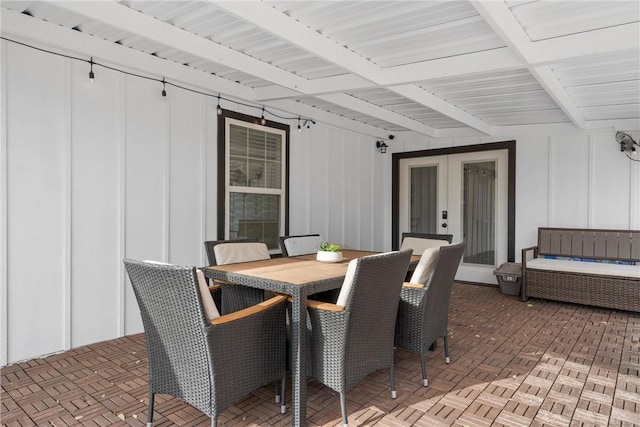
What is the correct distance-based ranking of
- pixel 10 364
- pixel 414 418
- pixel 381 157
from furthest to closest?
pixel 381 157
pixel 10 364
pixel 414 418

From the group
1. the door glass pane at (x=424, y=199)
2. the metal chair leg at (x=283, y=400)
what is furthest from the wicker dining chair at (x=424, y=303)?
the door glass pane at (x=424, y=199)

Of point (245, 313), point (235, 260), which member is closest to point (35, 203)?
point (235, 260)

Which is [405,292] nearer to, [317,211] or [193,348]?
[193,348]

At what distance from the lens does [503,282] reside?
5867 millimetres

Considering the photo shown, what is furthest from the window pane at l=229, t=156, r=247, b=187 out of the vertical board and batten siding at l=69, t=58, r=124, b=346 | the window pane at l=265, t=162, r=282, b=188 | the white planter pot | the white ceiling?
the white planter pot

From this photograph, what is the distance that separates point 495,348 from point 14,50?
455cm

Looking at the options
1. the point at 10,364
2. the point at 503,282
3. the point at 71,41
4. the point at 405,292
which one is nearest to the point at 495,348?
the point at 405,292

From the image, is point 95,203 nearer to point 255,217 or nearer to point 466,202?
point 255,217

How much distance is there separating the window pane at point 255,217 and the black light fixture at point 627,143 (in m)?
4.62

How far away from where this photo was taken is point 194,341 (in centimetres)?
200

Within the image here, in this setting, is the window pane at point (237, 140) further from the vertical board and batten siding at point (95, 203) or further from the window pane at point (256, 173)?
the vertical board and batten siding at point (95, 203)

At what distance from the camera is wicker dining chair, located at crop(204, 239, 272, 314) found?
9.65 feet

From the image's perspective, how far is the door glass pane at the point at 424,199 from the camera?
23.4ft

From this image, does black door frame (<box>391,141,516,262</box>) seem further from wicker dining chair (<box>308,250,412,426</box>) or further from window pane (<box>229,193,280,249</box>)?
wicker dining chair (<box>308,250,412,426</box>)
